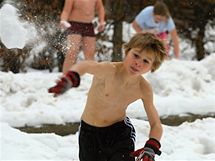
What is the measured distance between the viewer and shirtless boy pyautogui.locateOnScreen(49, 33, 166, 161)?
3016 mm

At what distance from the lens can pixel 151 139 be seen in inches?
117

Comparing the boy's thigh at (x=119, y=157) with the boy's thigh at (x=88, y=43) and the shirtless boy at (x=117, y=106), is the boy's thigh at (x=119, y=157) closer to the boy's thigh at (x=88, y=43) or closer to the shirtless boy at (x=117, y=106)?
the shirtless boy at (x=117, y=106)

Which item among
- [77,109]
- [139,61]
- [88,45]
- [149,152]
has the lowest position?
[77,109]

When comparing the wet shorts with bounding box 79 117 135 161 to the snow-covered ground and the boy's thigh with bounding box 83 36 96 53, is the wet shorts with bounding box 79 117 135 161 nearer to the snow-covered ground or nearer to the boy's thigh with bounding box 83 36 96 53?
the snow-covered ground

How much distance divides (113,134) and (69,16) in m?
2.93

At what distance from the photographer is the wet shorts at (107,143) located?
3.13 meters

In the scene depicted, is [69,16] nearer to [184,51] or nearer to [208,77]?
[208,77]

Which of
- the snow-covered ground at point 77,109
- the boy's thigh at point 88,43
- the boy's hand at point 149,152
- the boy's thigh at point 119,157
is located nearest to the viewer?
the boy's hand at point 149,152

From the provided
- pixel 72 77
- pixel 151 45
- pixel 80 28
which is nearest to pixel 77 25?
pixel 80 28

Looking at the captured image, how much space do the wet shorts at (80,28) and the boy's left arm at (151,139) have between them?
2861 mm

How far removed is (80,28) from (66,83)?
3545 millimetres

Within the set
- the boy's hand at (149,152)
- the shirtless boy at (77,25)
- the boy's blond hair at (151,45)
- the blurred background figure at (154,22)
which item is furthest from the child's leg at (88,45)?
the boy's hand at (149,152)

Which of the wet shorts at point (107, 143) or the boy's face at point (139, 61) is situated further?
the wet shorts at point (107, 143)

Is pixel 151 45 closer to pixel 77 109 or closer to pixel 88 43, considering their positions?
pixel 77 109
